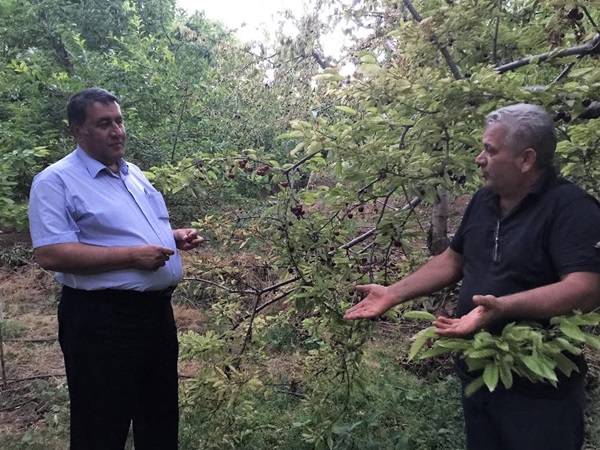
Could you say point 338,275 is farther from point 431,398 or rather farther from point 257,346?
point 431,398

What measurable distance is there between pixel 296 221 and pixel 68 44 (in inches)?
289

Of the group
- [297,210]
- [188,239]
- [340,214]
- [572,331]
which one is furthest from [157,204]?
[572,331]

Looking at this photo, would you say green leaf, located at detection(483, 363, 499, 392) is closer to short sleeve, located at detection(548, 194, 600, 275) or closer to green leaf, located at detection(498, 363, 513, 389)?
green leaf, located at detection(498, 363, 513, 389)

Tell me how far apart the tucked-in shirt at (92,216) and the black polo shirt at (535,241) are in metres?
1.35

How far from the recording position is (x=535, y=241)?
164 cm

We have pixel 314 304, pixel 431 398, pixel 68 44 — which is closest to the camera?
pixel 314 304

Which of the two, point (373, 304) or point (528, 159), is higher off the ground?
point (528, 159)

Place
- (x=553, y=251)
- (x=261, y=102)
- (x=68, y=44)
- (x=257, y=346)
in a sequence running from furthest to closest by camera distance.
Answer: (x=68, y=44) → (x=261, y=102) → (x=257, y=346) → (x=553, y=251)

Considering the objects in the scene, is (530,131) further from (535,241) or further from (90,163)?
(90,163)

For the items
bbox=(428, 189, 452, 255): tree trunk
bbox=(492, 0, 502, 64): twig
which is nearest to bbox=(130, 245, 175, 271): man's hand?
bbox=(492, 0, 502, 64): twig

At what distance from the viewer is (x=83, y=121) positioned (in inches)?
91.3

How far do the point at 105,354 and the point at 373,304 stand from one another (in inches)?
45.3

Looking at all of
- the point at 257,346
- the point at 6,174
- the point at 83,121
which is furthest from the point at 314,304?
the point at 6,174

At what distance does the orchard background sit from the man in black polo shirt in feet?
0.91
